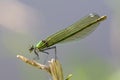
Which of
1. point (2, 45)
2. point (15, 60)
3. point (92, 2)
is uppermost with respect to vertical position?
point (92, 2)

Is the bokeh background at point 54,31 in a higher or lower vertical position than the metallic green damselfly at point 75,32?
higher

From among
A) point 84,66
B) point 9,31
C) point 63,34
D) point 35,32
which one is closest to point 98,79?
point 84,66

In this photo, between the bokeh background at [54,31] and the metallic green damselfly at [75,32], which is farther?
the bokeh background at [54,31]

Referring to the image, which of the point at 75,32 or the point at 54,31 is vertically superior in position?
the point at 54,31

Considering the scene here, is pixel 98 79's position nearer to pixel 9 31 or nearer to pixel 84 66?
pixel 84 66

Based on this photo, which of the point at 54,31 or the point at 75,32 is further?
the point at 54,31

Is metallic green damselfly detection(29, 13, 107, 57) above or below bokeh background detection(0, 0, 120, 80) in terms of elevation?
below

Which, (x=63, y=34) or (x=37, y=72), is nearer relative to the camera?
(x=63, y=34)

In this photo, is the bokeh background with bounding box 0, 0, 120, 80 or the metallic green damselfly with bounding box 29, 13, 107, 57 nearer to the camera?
the metallic green damselfly with bounding box 29, 13, 107, 57
